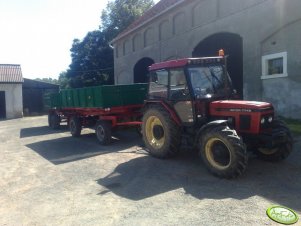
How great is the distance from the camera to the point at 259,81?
14289 mm

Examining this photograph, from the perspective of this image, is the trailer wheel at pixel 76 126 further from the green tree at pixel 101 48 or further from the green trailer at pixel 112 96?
the green tree at pixel 101 48

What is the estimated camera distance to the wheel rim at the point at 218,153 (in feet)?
21.4

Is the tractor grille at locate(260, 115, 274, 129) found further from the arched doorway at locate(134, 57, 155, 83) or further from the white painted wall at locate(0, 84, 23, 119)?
the white painted wall at locate(0, 84, 23, 119)

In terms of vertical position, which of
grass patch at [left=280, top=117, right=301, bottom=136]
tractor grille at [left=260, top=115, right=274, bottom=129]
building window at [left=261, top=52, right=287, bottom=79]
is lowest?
grass patch at [left=280, top=117, right=301, bottom=136]

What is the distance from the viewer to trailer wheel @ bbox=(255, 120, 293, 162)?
6957mm

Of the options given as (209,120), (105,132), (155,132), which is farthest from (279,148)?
(105,132)

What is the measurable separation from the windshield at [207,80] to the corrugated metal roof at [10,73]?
25821 mm

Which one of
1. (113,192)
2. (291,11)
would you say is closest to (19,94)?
(291,11)

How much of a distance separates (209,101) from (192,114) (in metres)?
0.47

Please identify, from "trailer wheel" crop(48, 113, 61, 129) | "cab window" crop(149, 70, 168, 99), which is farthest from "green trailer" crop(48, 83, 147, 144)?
"trailer wheel" crop(48, 113, 61, 129)

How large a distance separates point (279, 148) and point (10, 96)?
27.2 meters

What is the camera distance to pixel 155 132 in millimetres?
8602

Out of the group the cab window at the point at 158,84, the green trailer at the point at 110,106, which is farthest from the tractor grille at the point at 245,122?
the green trailer at the point at 110,106

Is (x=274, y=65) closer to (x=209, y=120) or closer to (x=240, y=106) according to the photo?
(x=209, y=120)
